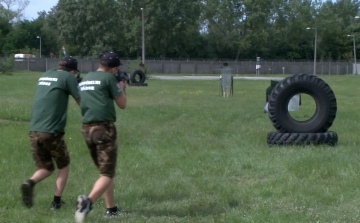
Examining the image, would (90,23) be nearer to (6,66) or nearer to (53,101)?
(6,66)

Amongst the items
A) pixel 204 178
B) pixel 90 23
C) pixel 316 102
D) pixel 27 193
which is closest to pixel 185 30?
pixel 90 23

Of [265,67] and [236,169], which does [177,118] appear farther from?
[265,67]

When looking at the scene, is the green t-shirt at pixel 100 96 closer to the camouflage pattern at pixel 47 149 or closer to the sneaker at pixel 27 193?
the camouflage pattern at pixel 47 149

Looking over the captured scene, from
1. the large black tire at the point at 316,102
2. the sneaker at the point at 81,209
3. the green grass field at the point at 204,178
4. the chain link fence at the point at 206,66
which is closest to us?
the sneaker at the point at 81,209

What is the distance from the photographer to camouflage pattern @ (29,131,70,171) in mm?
5383

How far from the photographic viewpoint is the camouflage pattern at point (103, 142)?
Result: 5082 mm

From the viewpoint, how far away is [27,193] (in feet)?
17.8

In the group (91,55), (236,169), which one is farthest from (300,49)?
(236,169)

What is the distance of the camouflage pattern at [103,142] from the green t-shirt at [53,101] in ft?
1.51

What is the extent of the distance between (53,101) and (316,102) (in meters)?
5.84

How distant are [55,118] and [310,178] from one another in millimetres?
3605

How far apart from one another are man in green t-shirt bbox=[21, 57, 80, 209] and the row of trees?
6806 centimetres

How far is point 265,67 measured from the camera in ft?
242

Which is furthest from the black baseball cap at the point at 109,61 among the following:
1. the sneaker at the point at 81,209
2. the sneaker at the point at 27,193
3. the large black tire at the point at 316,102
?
the large black tire at the point at 316,102
